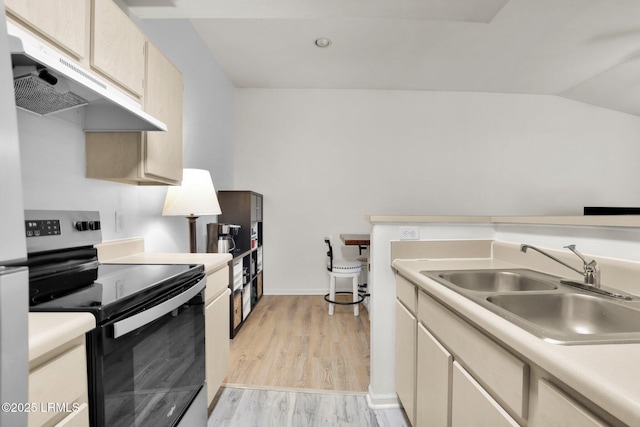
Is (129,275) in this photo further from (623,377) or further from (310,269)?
(310,269)

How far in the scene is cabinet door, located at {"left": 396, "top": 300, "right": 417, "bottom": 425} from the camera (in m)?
1.48

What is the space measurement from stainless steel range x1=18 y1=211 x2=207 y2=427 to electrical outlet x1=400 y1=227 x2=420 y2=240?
112 centimetres

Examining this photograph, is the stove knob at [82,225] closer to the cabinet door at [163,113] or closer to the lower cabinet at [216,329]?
the cabinet door at [163,113]

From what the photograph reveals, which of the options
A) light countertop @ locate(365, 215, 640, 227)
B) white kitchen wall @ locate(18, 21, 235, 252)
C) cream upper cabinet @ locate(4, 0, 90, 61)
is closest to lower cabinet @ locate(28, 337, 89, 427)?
white kitchen wall @ locate(18, 21, 235, 252)

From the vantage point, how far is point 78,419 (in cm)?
76

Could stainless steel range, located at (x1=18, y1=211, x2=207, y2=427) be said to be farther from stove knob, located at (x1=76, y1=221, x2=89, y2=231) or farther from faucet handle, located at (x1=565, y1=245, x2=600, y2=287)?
faucet handle, located at (x1=565, y1=245, x2=600, y2=287)

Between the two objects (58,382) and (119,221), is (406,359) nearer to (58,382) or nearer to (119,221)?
(58,382)

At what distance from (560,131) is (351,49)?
3503 mm

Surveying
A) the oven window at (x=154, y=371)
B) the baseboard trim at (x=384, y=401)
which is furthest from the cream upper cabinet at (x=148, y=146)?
the baseboard trim at (x=384, y=401)

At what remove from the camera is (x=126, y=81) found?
4.55ft

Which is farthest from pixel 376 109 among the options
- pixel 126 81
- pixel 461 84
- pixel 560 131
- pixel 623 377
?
pixel 623 377

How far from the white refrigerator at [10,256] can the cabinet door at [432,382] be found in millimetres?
1140

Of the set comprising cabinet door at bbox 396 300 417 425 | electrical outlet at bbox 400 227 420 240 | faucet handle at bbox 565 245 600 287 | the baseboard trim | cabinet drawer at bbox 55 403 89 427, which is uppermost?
electrical outlet at bbox 400 227 420 240

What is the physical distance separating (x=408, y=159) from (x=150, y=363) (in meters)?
4.14
